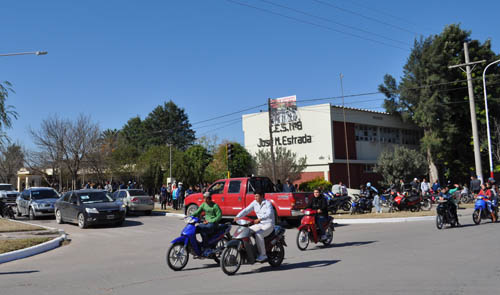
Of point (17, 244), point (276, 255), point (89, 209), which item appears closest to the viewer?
point (276, 255)

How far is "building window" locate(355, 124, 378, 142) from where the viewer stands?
46925 mm

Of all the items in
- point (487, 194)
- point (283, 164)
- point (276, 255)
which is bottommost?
point (276, 255)

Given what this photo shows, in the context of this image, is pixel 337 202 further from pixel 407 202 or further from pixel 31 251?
pixel 31 251

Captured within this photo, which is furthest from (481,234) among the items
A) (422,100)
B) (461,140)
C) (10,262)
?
(461,140)

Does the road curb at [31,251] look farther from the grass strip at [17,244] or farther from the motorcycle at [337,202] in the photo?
the motorcycle at [337,202]

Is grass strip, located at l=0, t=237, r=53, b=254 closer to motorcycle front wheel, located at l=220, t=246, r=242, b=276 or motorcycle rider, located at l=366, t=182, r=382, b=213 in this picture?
motorcycle front wheel, located at l=220, t=246, r=242, b=276

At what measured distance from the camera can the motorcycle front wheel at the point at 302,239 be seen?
1158 centimetres

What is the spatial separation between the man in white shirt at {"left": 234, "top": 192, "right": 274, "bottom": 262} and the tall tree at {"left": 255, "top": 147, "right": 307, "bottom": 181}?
3017 cm

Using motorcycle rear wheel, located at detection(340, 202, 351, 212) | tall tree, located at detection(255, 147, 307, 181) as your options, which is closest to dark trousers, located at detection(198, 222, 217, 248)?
motorcycle rear wheel, located at detection(340, 202, 351, 212)

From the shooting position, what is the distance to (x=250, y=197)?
17781mm

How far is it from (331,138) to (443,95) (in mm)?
13627

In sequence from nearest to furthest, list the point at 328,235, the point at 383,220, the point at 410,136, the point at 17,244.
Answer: the point at 328,235 → the point at 17,244 → the point at 383,220 → the point at 410,136

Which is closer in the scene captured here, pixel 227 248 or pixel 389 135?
pixel 227 248

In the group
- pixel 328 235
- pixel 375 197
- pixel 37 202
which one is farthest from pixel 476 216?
pixel 37 202
